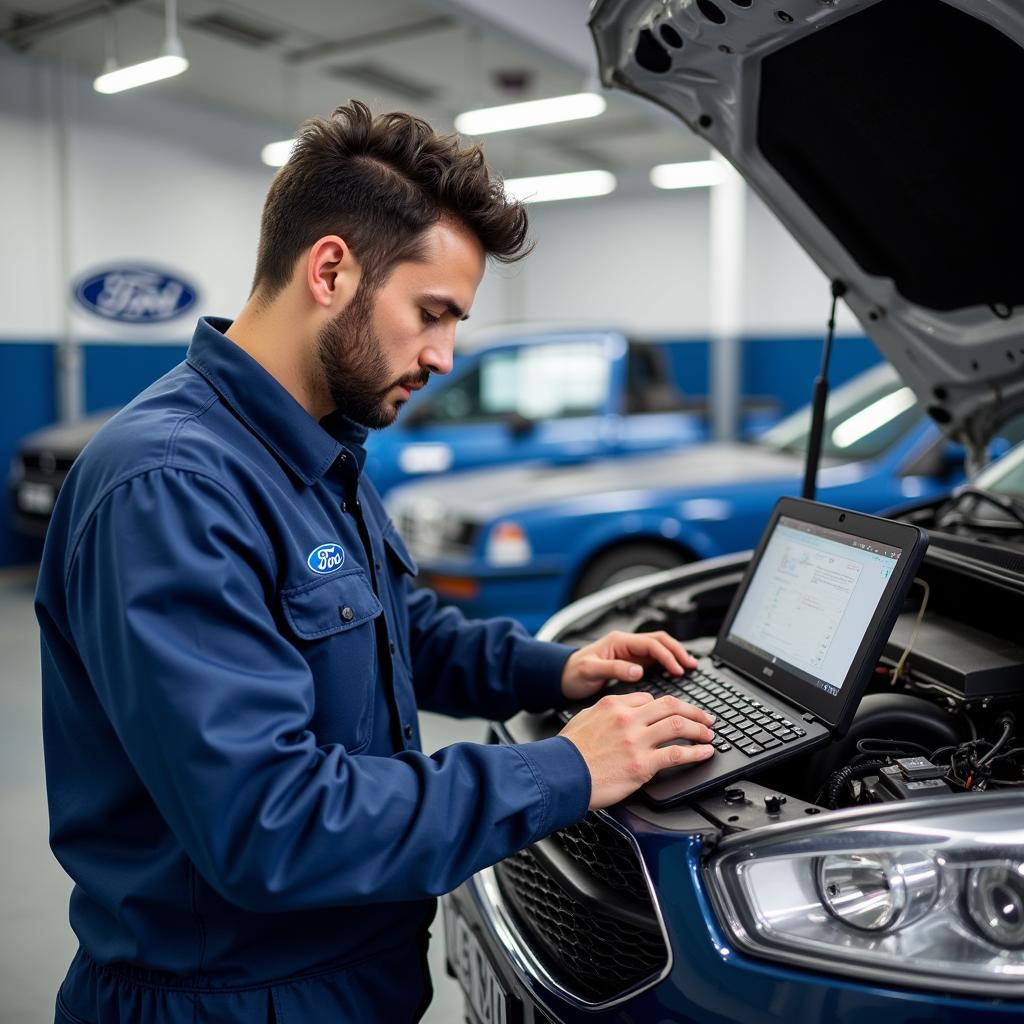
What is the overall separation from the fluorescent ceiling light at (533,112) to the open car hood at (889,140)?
421 cm

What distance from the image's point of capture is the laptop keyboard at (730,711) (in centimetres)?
129

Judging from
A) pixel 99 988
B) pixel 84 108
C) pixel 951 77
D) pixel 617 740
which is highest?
pixel 84 108

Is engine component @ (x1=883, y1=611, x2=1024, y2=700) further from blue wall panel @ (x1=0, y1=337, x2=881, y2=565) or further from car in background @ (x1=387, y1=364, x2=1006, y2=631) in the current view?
blue wall panel @ (x1=0, y1=337, x2=881, y2=565)

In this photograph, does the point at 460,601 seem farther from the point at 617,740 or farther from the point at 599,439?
the point at 617,740

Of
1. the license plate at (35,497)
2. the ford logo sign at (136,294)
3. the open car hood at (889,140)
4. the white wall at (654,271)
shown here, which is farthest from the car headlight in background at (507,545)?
the white wall at (654,271)

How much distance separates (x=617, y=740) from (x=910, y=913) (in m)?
0.35

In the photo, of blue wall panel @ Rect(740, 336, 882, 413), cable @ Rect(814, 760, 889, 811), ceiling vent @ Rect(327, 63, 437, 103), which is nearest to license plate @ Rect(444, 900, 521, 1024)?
cable @ Rect(814, 760, 889, 811)

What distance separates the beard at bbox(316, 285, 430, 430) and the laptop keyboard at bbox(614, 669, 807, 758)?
581mm

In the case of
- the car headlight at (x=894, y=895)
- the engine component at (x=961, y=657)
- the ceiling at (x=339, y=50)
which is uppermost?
the ceiling at (x=339, y=50)

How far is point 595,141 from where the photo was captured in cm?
1058

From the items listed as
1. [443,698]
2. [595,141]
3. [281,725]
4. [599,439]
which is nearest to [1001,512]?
[443,698]

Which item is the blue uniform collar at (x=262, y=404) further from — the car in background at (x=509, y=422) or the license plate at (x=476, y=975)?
the car in background at (x=509, y=422)

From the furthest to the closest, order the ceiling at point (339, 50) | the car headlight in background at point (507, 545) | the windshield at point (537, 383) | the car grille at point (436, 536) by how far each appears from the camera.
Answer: the windshield at point (537, 383) → the ceiling at point (339, 50) → the car grille at point (436, 536) → the car headlight in background at point (507, 545)

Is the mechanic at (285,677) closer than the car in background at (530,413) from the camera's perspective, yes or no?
Yes
